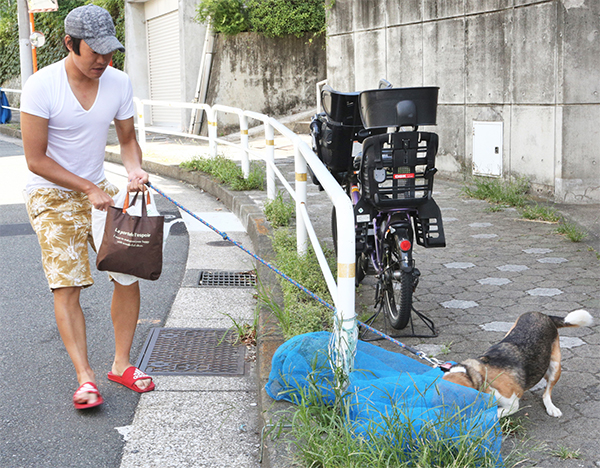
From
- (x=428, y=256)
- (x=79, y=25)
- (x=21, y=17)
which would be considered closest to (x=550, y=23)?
(x=428, y=256)

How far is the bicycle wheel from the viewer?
4004 mm

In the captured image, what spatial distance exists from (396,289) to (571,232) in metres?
2.80

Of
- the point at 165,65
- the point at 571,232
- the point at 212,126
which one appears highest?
the point at 165,65

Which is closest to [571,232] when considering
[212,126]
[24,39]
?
[212,126]

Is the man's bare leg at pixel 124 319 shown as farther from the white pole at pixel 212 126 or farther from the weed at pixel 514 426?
the white pole at pixel 212 126

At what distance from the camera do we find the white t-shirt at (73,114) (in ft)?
10.9

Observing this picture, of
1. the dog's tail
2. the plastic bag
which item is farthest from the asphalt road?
the dog's tail

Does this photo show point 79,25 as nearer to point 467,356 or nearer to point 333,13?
point 467,356

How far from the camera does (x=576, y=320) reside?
10.8 ft

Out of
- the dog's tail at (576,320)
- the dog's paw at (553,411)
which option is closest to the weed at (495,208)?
the dog's tail at (576,320)

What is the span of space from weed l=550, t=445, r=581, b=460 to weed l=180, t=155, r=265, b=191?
22.2 feet

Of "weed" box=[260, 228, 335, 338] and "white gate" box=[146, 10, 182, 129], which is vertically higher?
"white gate" box=[146, 10, 182, 129]

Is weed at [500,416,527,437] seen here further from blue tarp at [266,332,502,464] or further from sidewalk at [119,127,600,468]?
blue tarp at [266,332,502,464]

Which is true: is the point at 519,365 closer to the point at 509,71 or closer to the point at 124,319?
the point at 124,319
